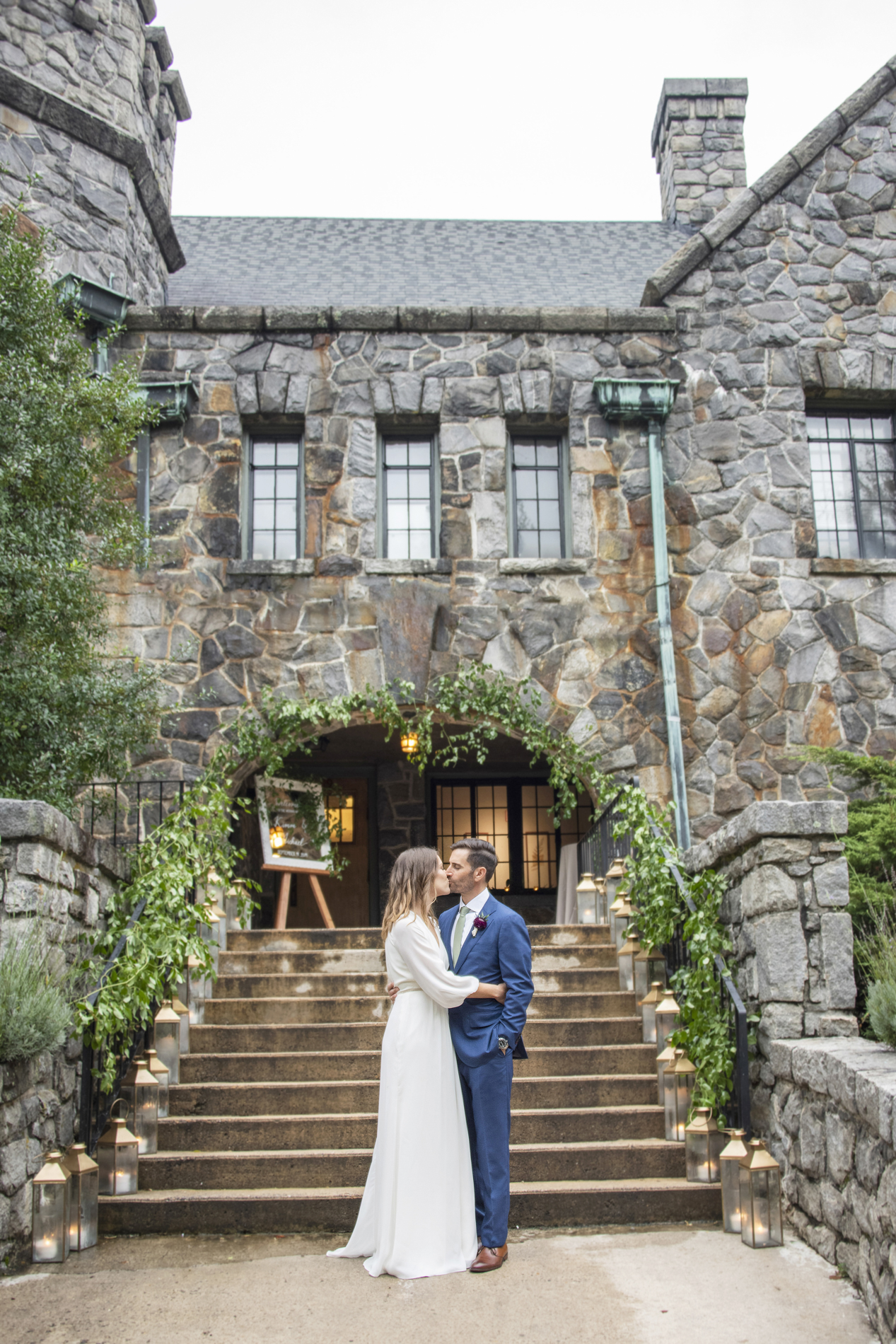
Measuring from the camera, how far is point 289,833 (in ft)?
31.2

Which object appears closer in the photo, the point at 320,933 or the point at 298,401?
the point at 320,933

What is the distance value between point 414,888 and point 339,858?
23.0 ft

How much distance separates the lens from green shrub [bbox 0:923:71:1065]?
4309mm

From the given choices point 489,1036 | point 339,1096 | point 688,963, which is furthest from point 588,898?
point 489,1036

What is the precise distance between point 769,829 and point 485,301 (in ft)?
22.3

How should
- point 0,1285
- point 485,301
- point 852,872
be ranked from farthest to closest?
1. point 485,301
2. point 852,872
3. point 0,1285

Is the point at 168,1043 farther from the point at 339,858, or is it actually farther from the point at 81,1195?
the point at 339,858

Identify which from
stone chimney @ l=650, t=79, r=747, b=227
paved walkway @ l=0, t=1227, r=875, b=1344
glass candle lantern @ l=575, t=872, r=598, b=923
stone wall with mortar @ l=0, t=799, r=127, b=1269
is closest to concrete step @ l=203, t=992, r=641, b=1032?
stone wall with mortar @ l=0, t=799, r=127, b=1269

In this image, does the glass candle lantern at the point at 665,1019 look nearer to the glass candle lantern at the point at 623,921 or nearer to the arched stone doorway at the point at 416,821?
the glass candle lantern at the point at 623,921

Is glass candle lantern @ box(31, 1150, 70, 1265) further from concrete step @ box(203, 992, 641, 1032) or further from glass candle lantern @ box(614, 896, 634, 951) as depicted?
glass candle lantern @ box(614, 896, 634, 951)

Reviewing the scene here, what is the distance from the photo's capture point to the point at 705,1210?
487cm

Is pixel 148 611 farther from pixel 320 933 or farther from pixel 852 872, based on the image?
pixel 852 872

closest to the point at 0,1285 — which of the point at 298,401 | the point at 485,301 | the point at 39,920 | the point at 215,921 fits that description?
the point at 39,920

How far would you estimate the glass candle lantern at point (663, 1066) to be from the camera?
5.41m
